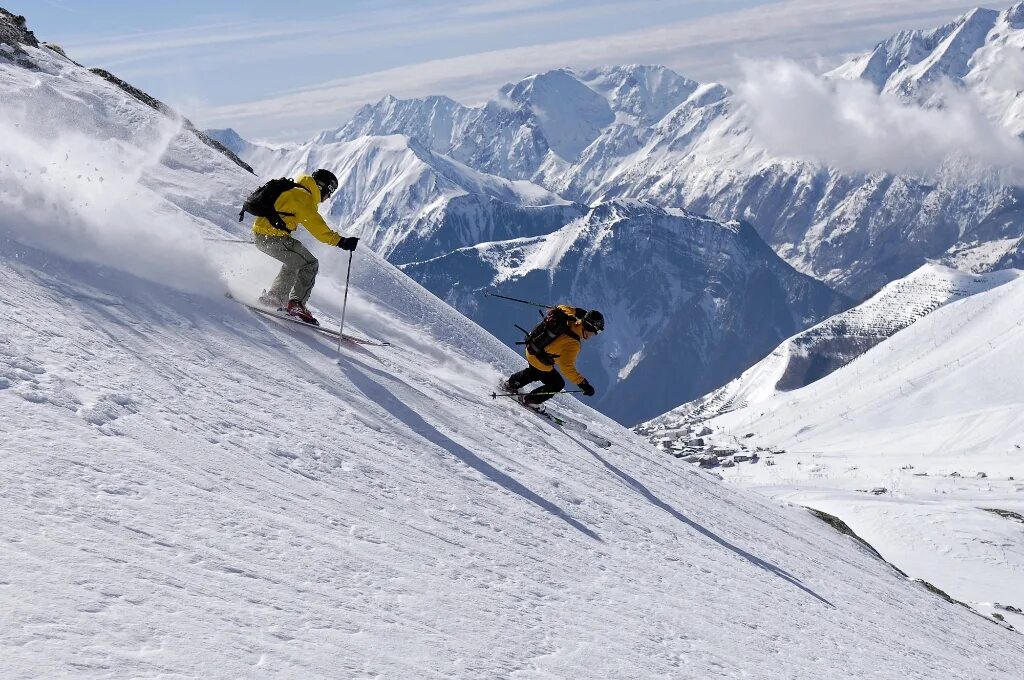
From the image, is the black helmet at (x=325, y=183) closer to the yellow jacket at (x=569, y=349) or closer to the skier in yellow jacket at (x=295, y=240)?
the skier in yellow jacket at (x=295, y=240)

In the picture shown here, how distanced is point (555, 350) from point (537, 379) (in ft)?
2.98

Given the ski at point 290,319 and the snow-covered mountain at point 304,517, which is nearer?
the snow-covered mountain at point 304,517

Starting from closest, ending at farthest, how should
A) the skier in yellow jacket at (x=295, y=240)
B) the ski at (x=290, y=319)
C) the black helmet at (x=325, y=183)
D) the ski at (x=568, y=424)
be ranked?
the ski at (x=290, y=319)
the skier in yellow jacket at (x=295, y=240)
the black helmet at (x=325, y=183)
the ski at (x=568, y=424)

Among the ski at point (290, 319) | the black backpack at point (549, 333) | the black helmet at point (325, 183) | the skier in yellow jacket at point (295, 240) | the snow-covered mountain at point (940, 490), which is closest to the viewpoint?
the ski at point (290, 319)

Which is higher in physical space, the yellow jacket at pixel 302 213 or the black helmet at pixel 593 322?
the black helmet at pixel 593 322

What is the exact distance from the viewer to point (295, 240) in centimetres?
1625

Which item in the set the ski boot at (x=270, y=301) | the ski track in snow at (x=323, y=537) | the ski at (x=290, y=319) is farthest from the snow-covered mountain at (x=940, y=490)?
the ski boot at (x=270, y=301)

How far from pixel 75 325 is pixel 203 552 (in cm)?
507

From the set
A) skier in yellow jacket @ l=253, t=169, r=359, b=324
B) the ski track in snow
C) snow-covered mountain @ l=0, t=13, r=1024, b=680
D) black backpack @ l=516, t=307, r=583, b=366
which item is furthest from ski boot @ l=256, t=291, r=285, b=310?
black backpack @ l=516, t=307, r=583, b=366

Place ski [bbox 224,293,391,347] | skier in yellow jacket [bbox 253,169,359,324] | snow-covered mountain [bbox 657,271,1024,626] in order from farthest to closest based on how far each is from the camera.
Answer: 1. snow-covered mountain [bbox 657,271,1024,626]
2. skier in yellow jacket [bbox 253,169,359,324]
3. ski [bbox 224,293,391,347]

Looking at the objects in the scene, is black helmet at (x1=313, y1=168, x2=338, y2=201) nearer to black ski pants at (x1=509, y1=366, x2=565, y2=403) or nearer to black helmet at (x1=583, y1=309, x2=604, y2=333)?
black helmet at (x1=583, y1=309, x2=604, y2=333)

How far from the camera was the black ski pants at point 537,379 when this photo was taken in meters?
19.3

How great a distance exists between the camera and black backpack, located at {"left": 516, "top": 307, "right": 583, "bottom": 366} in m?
18.6

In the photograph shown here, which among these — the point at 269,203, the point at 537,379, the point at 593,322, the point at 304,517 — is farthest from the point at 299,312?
the point at 304,517
